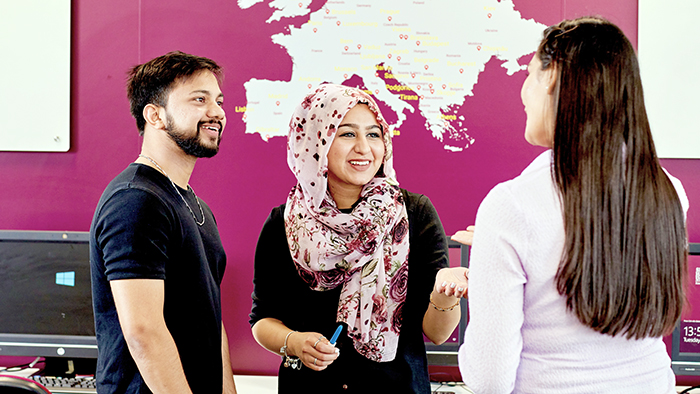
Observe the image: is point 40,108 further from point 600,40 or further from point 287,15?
point 600,40

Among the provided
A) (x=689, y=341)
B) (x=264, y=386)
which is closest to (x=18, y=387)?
(x=264, y=386)

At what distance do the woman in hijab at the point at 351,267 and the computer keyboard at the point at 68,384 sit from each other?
942mm

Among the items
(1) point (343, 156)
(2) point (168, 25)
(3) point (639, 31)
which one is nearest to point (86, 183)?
(2) point (168, 25)

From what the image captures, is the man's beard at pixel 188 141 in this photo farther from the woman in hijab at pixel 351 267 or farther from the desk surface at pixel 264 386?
the desk surface at pixel 264 386

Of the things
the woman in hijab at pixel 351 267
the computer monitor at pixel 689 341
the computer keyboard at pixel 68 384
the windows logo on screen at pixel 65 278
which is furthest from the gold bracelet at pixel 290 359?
the computer monitor at pixel 689 341

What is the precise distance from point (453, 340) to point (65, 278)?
158cm

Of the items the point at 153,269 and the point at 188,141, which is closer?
the point at 153,269

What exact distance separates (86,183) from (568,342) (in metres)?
2.13

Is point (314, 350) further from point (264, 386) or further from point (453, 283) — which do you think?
point (264, 386)

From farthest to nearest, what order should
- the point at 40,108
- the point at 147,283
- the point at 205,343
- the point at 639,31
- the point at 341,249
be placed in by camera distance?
the point at 40,108 < the point at 639,31 < the point at 341,249 < the point at 205,343 < the point at 147,283

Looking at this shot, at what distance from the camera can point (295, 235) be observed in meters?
1.39

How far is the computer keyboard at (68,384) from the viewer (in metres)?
1.79

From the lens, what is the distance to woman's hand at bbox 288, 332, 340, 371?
1.18 metres

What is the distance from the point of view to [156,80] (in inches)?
54.7
